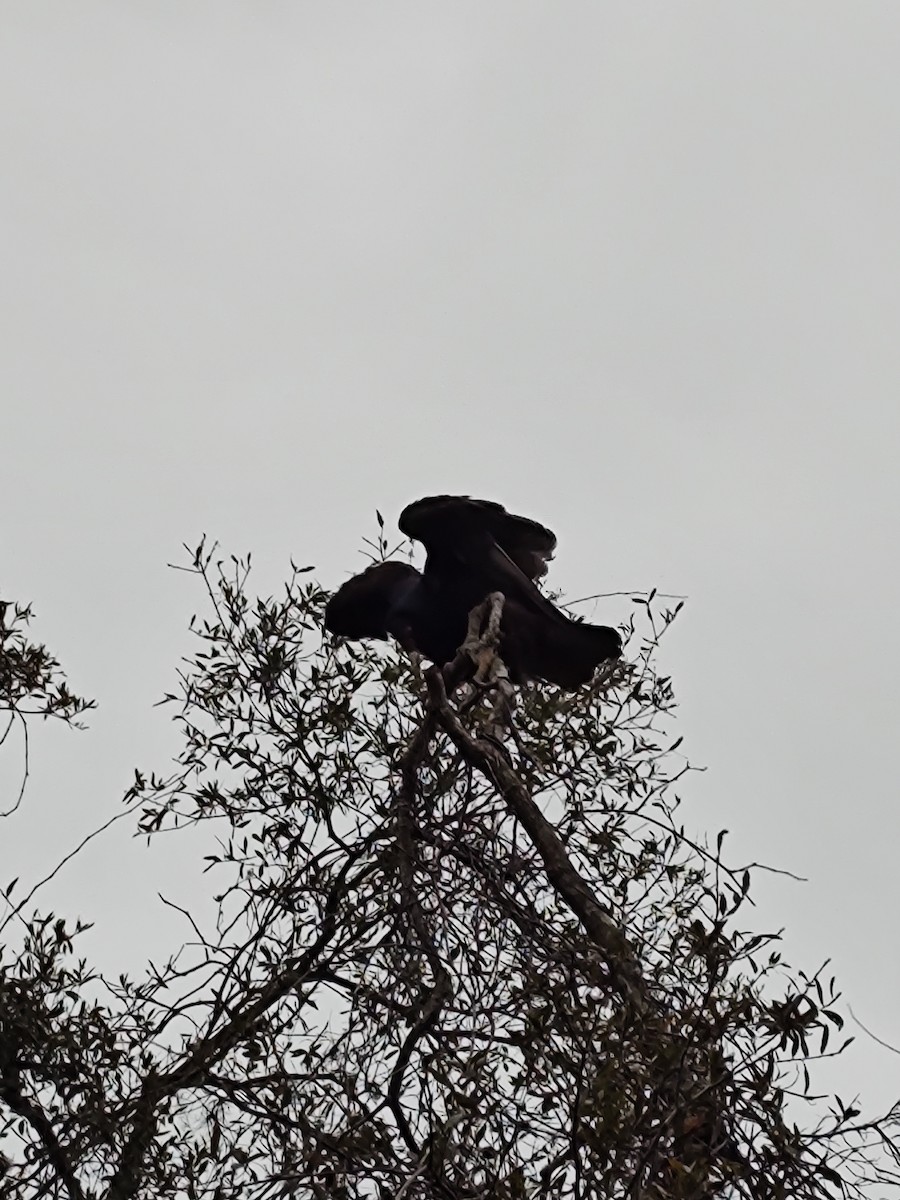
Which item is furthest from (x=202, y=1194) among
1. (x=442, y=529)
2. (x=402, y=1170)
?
(x=442, y=529)

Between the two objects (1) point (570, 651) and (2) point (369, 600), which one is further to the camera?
(2) point (369, 600)

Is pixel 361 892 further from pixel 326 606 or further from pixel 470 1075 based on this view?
pixel 326 606

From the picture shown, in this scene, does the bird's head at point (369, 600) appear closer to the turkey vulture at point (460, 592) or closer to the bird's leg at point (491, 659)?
the turkey vulture at point (460, 592)

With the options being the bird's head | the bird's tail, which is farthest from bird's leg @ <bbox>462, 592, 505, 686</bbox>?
the bird's head

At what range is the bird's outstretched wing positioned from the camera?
6664 mm

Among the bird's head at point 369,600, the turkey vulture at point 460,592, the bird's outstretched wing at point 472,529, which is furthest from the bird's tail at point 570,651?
the bird's head at point 369,600

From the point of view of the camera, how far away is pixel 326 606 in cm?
652

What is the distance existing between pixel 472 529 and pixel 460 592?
0.88 feet

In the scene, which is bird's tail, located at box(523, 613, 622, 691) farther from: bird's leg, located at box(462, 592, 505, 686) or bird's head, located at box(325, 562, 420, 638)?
bird's head, located at box(325, 562, 420, 638)

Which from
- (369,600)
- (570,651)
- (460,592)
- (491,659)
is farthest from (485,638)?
(369,600)

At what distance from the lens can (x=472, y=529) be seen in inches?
264

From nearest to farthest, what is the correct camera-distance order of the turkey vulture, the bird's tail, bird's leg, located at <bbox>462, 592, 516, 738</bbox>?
bird's leg, located at <bbox>462, 592, 516, 738</bbox>, the bird's tail, the turkey vulture

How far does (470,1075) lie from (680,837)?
1038 millimetres

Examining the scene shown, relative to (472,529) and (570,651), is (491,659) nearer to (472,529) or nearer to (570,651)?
(570,651)
